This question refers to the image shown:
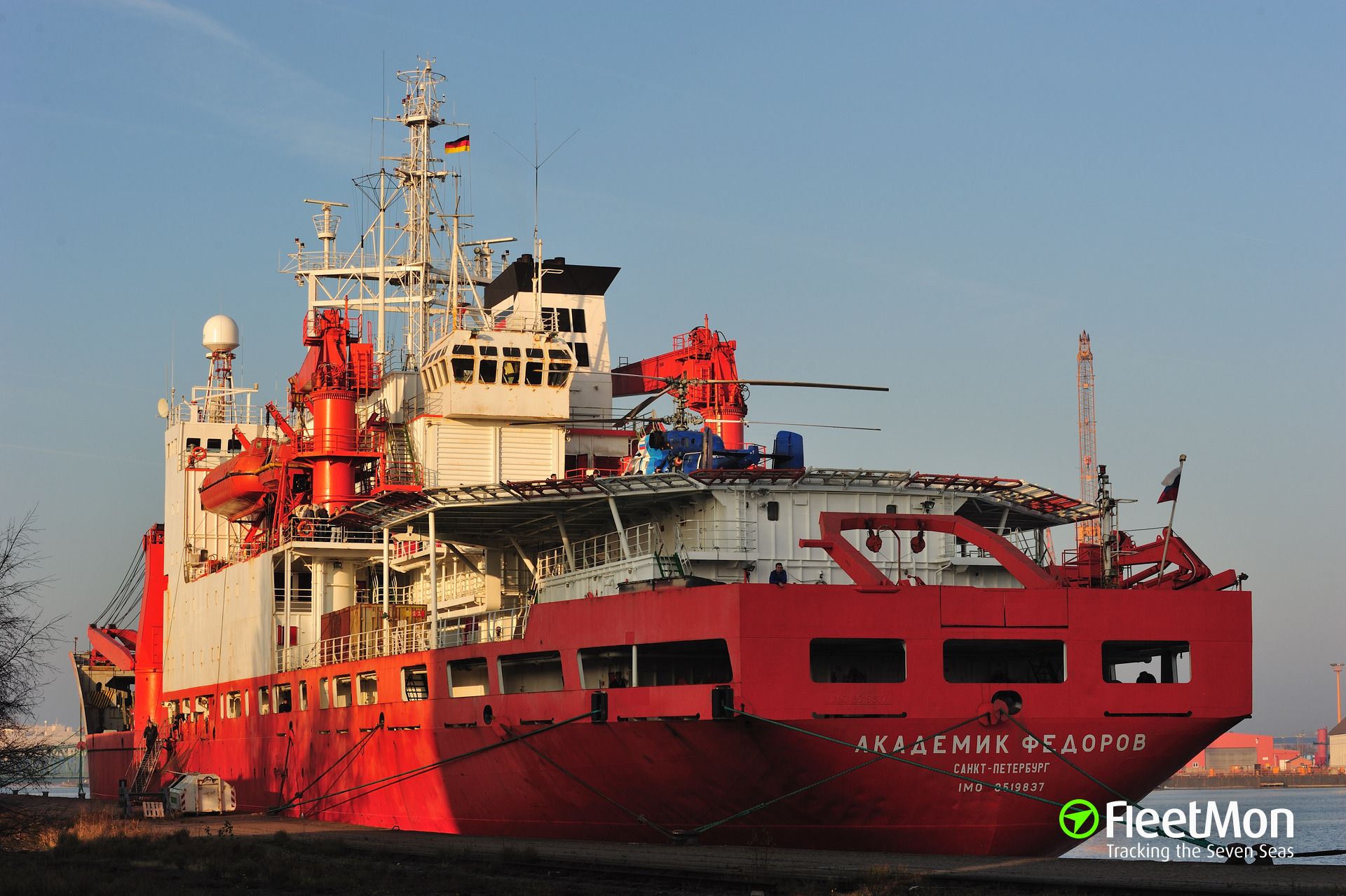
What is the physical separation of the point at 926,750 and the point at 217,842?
13.5 m

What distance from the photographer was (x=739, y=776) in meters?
24.6

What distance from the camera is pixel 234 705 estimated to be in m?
44.9

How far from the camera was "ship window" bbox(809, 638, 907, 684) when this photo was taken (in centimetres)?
2616

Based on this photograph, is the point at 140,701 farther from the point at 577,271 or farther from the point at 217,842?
the point at 217,842

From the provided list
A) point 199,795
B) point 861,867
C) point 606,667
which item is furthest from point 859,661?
point 199,795

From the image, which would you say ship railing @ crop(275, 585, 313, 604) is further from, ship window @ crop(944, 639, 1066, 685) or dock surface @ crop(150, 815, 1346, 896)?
ship window @ crop(944, 639, 1066, 685)

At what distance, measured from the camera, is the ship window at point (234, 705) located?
44.1 metres

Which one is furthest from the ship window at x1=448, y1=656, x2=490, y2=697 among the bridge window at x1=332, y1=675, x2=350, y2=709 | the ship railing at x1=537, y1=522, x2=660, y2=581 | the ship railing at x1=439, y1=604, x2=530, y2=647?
the bridge window at x1=332, y1=675, x2=350, y2=709

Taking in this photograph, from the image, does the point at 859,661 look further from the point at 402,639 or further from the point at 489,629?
the point at 402,639

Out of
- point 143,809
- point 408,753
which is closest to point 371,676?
point 408,753

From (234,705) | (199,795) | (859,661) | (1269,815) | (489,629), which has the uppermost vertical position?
(489,629)

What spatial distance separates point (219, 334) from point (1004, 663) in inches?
1469

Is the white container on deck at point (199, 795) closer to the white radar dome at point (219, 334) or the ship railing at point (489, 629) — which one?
the ship railing at point (489, 629)

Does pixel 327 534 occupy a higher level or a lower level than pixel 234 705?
higher
